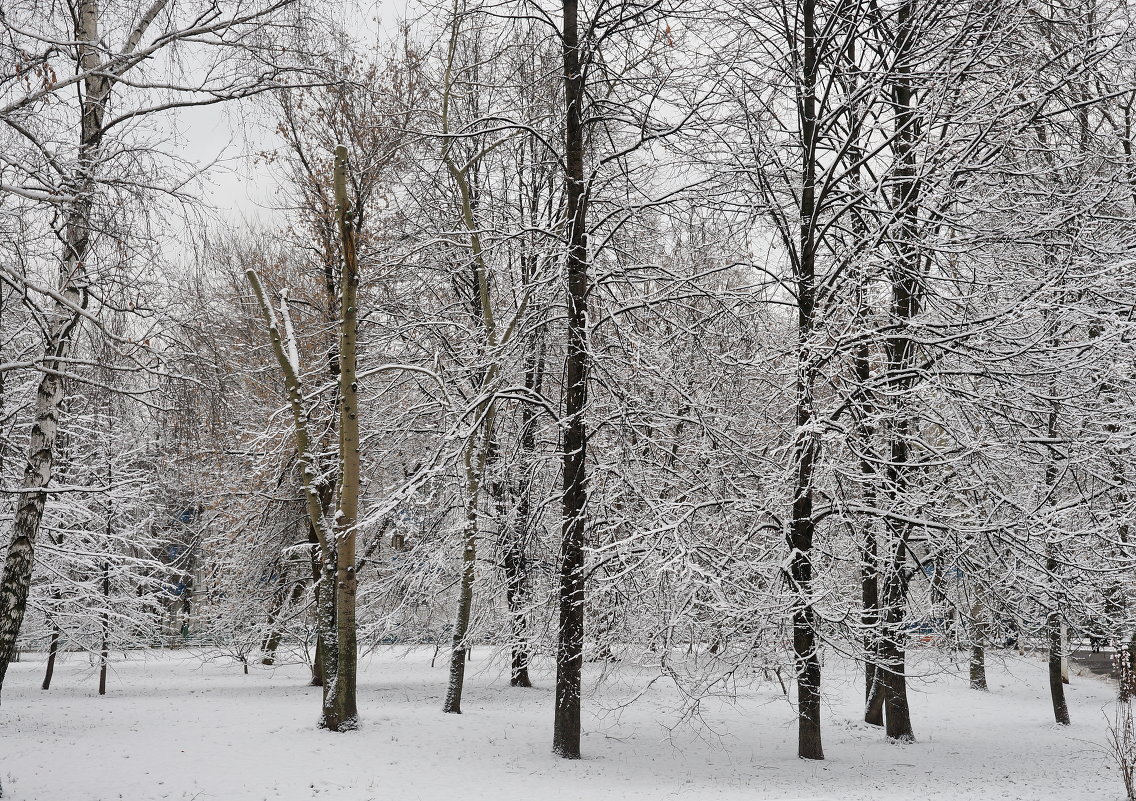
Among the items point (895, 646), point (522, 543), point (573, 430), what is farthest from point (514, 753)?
point (895, 646)

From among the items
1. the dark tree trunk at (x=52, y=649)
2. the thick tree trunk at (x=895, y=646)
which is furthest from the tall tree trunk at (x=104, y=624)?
the thick tree trunk at (x=895, y=646)

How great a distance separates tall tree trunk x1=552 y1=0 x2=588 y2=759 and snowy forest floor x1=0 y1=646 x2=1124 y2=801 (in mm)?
477

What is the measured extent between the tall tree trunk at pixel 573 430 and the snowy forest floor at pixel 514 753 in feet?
1.56

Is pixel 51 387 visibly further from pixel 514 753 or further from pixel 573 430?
pixel 514 753

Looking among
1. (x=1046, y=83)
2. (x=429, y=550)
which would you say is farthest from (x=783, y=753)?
(x=1046, y=83)

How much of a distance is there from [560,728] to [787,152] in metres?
8.12

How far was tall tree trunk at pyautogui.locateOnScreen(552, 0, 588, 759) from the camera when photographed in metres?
9.64

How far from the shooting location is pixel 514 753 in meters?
9.88

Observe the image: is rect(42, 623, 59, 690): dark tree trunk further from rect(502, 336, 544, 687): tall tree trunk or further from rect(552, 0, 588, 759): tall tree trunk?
rect(552, 0, 588, 759): tall tree trunk

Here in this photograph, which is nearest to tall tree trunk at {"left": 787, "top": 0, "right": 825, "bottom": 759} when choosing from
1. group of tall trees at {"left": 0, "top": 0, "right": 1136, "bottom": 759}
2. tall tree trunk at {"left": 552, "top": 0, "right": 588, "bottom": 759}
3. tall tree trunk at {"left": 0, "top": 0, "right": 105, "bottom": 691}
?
group of tall trees at {"left": 0, "top": 0, "right": 1136, "bottom": 759}

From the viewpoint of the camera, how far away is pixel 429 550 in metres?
11.7

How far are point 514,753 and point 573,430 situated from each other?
13.5 feet

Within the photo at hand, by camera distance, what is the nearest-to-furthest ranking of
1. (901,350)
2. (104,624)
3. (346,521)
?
1. (901,350)
2. (346,521)
3. (104,624)

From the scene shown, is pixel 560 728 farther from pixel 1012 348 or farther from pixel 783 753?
pixel 1012 348
